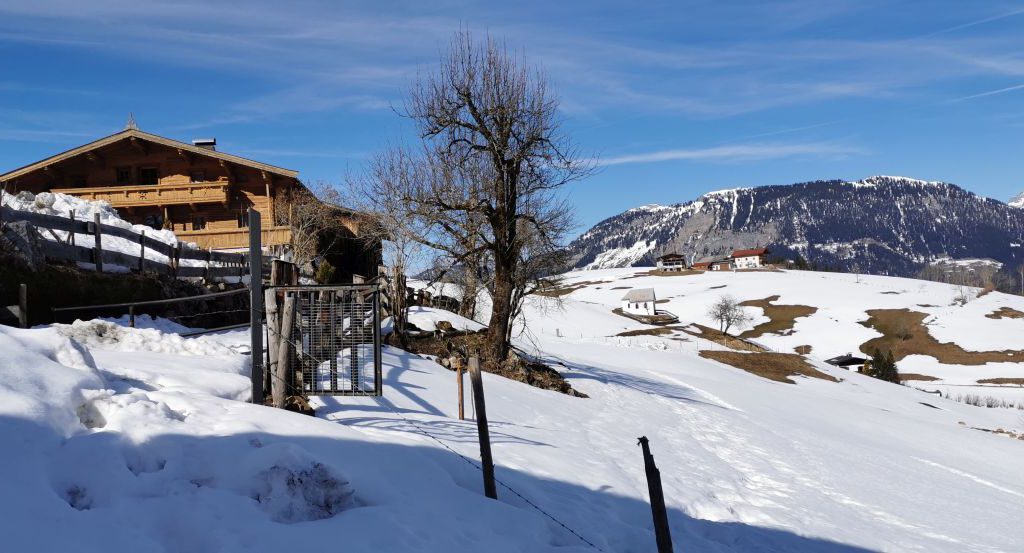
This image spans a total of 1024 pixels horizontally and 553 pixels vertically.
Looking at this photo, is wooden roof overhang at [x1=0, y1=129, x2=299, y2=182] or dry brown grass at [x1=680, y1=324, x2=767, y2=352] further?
dry brown grass at [x1=680, y1=324, x2=767, y2=352]

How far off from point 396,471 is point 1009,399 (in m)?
73.0

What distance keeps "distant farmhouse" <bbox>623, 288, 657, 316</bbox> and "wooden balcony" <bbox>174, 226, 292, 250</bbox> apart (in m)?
92.7

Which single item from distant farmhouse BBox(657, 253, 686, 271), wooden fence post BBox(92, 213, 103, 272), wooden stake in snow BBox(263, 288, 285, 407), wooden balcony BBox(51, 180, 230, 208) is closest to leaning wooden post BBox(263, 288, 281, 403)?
wooden stake in snow BBox(263, 288, 285, 407)

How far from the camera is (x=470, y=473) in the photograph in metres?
9.20

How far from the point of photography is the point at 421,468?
27.2 feet

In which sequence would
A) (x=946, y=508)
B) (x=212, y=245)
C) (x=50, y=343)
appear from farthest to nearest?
1. (x=212, y=245)
2. (x=946, y=508)
3. (x=50, y=343)

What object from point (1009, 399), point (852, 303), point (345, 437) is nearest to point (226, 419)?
point (345, 437)

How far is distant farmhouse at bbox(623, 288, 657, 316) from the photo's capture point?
120m

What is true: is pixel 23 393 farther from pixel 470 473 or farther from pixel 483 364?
pixel 483 364

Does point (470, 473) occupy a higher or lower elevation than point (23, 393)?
lower

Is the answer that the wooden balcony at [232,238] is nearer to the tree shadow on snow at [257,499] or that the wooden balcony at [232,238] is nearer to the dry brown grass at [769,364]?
the tree shadow on snow at [257,499]

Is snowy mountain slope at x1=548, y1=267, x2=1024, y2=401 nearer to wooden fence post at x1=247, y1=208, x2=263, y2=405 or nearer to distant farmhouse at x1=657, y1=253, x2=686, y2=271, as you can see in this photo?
distant farmhouse at x1=657, y1=253, x2=686, y2=271

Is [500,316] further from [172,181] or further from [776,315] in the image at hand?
[776,315]

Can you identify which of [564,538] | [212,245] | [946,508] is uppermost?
[212,245]
